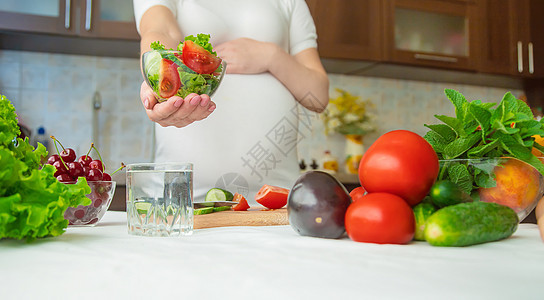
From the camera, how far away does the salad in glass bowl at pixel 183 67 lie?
85 cm

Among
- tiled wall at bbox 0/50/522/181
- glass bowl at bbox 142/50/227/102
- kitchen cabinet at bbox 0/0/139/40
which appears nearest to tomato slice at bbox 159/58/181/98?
glass bowl at bbox 142/50/227/102

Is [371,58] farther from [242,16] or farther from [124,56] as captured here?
[242,16]

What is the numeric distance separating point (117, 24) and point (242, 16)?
1.25 m

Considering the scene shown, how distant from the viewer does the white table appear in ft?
1.19

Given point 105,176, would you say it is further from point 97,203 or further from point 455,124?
point 455,124

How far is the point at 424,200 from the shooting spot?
2.02 feet

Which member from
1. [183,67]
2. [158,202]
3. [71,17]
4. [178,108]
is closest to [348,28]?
[71,17]

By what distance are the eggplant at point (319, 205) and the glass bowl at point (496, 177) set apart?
152mm

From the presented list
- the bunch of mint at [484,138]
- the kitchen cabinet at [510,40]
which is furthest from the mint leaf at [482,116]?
the kitchen cabinet at [510,40]

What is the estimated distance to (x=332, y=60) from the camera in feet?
9.74

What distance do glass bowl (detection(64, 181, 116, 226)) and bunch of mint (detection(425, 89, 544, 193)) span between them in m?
0.49

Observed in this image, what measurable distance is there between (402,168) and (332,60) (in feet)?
8.08

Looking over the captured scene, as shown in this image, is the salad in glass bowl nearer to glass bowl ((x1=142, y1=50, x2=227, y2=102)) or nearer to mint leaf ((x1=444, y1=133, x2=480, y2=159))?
glass bowl ((x1=142, y1=50, x2=227, y2=102))

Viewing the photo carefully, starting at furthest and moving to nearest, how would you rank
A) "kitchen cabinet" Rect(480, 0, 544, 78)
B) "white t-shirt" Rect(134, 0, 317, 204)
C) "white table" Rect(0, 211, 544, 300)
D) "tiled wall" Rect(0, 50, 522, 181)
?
"kitchen cabinet" Rect(480, 0, 544, 78)
"tiled wall" Rect(0, 50, 522, 181)
"white t-shirt" Rect(134, 0, 317, 204)
"white table" Rect(0, 211, 544, 300)
